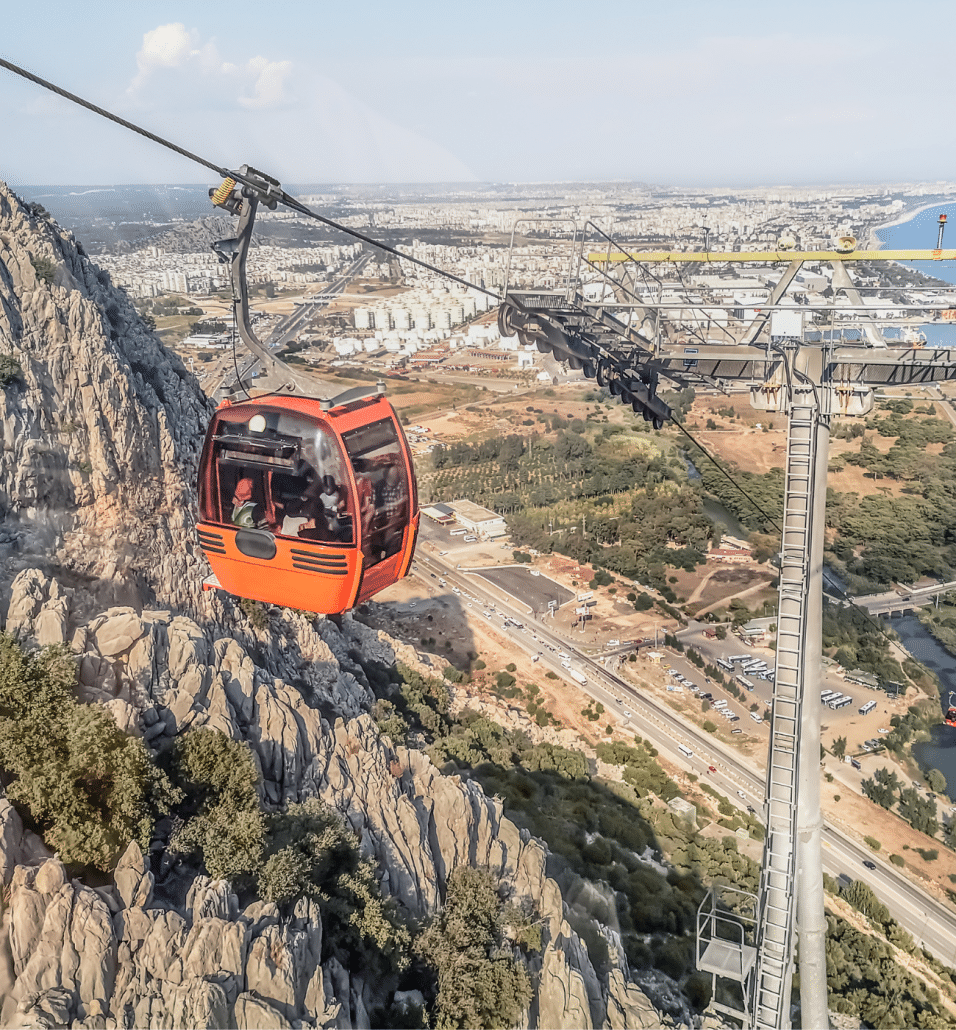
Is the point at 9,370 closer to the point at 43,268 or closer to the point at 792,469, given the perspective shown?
the point at 43,268

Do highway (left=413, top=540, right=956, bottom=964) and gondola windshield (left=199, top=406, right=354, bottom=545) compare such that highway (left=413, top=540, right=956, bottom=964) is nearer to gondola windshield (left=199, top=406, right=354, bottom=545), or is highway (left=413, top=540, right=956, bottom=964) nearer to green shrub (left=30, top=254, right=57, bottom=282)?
gondola windshield (left=199, top=406, right=354, bottom=545)

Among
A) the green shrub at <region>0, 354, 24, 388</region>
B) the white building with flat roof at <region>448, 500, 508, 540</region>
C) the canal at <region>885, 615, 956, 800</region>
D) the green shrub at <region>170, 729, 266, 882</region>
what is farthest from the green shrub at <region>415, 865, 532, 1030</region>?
the white building with flat roof at <region>448, 500, 508, 540</region>

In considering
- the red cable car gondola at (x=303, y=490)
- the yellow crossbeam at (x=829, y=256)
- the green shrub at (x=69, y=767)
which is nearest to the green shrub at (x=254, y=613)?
the green shrub at (x=69, y=767)

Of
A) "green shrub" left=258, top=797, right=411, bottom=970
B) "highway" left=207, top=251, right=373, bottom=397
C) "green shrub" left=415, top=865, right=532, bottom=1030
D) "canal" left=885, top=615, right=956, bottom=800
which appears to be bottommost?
"canal" left=885, top=615, right=956, bottom=800

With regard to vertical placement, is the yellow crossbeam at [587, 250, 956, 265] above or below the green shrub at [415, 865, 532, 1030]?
above

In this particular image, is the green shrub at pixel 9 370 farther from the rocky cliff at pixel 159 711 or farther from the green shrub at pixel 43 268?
the green shrub at pixel 43 268
